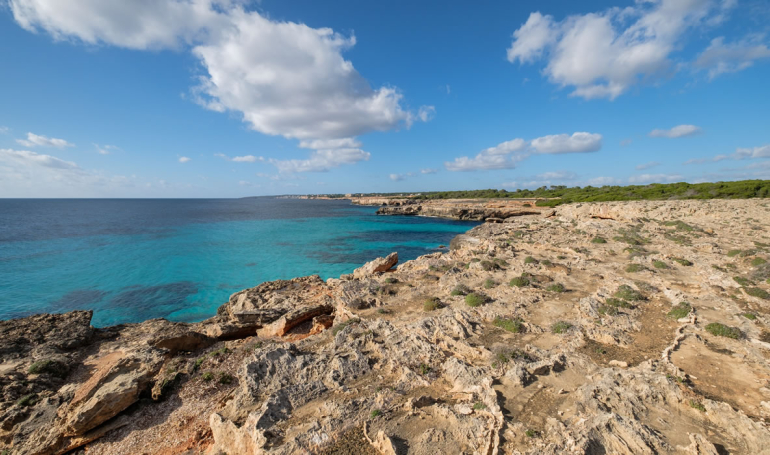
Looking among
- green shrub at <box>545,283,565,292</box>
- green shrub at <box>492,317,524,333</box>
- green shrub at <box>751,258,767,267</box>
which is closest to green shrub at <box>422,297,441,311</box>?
green shrub at <box>492,317,524,333</box>

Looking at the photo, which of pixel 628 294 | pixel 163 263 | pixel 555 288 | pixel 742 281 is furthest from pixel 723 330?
pixel 163 263

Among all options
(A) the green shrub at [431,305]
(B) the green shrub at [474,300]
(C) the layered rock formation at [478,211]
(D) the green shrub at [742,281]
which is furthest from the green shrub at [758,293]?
(C) the layered rock formation at [478,211]

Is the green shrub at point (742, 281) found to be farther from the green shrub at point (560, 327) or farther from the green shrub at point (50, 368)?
the green shrub at point (50, 368)

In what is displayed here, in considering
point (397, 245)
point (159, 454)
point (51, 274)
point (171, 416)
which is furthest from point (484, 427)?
point (51, 274)

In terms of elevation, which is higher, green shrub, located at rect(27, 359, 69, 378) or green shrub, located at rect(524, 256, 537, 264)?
green shrub, located at rect(524, 256, 537, 264)

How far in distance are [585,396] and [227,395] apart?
1008 cm

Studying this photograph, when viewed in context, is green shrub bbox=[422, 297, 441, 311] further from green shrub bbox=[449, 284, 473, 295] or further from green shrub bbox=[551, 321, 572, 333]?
green shrub bbox=[551, 321, 572, 333]

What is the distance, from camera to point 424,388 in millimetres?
7863

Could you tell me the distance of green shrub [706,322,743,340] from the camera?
30.9 ft

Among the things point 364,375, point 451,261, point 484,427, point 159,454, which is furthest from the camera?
point 451,261

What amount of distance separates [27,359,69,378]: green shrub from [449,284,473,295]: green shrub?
16260 mm

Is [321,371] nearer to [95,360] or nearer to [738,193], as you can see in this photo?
Answer: [95,360]

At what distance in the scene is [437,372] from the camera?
8547mm

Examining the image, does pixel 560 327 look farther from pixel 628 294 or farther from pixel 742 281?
pixel 742 281
